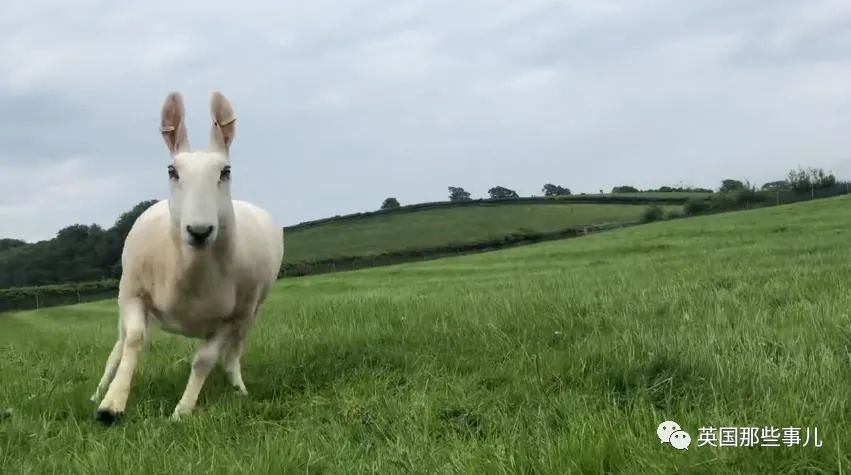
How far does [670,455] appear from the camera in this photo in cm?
328

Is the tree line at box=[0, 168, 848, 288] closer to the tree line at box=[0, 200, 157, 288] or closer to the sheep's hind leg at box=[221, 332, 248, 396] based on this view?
the tree line at box=[0, 200, 157, 288]

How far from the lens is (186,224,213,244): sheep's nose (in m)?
5.50

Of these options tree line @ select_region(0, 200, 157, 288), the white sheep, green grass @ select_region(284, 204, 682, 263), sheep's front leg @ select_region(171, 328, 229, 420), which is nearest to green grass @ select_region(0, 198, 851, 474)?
sheep's front leg @ select_region(171, 328, 229, 420)

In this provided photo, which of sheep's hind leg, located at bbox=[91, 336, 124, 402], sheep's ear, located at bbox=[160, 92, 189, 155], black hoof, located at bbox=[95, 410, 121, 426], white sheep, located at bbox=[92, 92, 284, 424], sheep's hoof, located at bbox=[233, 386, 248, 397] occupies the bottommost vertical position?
sheep's hoof, located at bbox=[233, 386, 248, 397]

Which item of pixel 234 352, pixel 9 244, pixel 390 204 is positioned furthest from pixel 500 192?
Answer: pixel 234 352

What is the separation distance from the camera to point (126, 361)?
611cm

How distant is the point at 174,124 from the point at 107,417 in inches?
95.8

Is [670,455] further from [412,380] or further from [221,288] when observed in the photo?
[221,288]

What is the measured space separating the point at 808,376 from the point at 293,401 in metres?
3.45

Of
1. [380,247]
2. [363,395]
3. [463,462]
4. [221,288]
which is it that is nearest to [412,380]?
[363,395]

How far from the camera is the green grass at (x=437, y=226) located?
72375 millimetres

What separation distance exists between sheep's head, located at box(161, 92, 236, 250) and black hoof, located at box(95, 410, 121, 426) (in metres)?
1.33

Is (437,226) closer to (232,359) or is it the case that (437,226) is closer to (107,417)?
(232,359)

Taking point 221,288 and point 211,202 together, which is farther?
point 221,288
